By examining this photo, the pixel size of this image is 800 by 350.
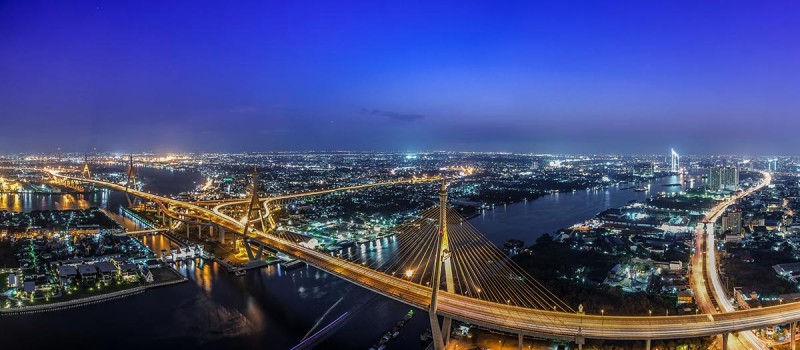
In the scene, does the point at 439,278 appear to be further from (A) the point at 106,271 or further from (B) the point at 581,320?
(A) the point at 106,271

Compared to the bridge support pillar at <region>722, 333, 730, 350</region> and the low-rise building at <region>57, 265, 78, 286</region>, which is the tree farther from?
the low-rise building at <region>57, 265, 78, 286</region>

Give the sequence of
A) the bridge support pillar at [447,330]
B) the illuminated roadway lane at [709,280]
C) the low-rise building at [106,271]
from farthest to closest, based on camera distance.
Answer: the low-rise building at [106,271], the illuminated roadway lane at [709,280], the bridge support pillar at [447,330]

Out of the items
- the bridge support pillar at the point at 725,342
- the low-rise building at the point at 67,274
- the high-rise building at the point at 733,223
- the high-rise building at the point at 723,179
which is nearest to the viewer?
the bridge support pillar at the point at 725,342

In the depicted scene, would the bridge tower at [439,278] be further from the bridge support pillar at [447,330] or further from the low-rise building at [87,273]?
the low-rise building at [87,273]

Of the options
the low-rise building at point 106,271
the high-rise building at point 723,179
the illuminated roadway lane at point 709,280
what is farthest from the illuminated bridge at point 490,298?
the high-rise building at point 723,179

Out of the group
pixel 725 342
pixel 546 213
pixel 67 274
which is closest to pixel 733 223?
pixel 546 213

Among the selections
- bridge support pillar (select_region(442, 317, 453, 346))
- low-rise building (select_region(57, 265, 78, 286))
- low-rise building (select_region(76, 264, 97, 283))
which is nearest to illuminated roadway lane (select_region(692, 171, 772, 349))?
bridge support pillar (select_region(442, 317, 453, 346))

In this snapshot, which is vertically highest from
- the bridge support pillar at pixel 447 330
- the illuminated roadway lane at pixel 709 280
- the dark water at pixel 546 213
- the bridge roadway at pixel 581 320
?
the bridge roadway at pixel 581 320
